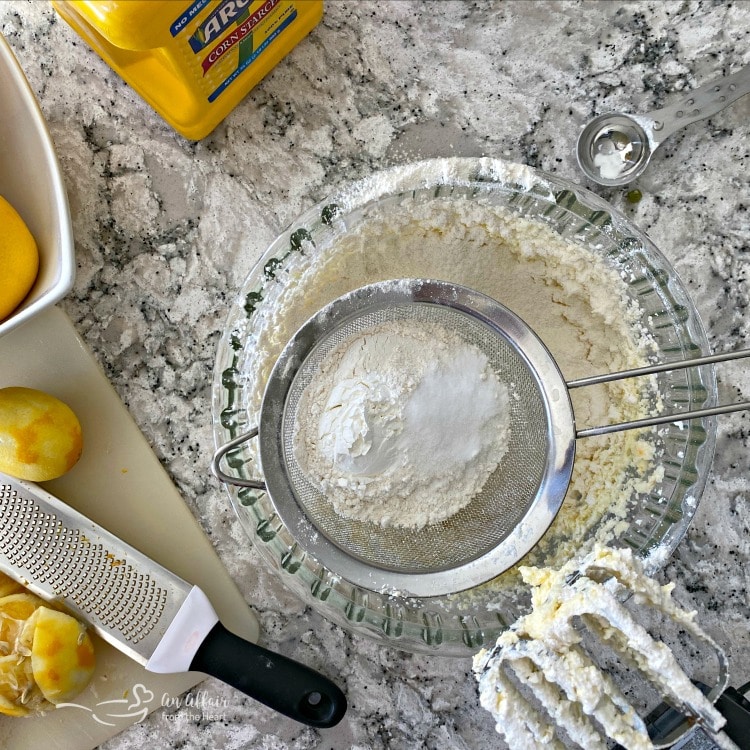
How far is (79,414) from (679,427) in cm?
74

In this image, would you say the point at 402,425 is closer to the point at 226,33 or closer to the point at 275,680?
the point at 275,680

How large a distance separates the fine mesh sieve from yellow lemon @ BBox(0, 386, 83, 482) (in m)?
0.25

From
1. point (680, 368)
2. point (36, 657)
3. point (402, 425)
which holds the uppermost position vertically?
point (680, 368)

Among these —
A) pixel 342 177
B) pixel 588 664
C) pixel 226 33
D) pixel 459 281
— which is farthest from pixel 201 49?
pixel 588 664

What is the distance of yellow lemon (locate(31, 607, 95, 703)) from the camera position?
765 millimetres

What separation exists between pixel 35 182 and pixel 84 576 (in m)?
0.48

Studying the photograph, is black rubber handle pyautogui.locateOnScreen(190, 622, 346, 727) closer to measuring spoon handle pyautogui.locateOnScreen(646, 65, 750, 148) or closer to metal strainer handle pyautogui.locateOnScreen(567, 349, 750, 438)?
metal strainer handle pyautogui.locateOnScreen(567, 349, 750, 438)

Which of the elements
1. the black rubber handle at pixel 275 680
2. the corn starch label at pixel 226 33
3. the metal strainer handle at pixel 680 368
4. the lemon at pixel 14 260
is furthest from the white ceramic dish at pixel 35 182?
the metal strainer handle at pixel 680 368

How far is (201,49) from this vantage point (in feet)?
2.33

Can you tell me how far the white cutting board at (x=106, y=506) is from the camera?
33.4 inches

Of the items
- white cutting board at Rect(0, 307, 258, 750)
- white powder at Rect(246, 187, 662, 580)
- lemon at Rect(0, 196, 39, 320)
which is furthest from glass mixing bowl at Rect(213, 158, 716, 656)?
lemon at Rect(0, 196, 39, 320)

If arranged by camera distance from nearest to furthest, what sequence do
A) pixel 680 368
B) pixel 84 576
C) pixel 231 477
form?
pixel 680 368, pixel 231 477, pixel 84 576

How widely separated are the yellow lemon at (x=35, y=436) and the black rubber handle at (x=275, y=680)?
286 mm

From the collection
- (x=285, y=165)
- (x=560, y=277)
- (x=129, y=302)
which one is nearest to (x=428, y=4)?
(x=285, y=165)
